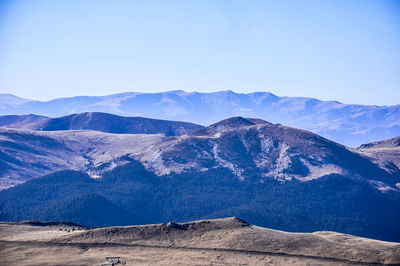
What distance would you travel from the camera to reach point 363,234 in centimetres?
15812

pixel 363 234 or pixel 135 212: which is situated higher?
pixel 135 212

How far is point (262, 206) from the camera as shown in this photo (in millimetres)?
185750

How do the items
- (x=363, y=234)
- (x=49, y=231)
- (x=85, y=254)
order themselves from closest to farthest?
(x=85, y=254) < (x=49, y=231) < (x=363, y=234)

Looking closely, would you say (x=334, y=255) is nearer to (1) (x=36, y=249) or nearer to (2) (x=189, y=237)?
(2) (x=189, y=237)

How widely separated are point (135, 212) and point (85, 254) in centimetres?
10408

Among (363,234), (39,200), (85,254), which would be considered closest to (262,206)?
(363,234)

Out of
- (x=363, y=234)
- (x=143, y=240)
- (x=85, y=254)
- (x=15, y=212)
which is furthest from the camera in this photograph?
(x=15, y=212)

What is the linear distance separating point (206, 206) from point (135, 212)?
2952 centimetres

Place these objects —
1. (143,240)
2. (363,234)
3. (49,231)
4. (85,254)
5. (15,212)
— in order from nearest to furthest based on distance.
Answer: (85,254) < (143,240) < (49,231) < (363,234) < (15,212)

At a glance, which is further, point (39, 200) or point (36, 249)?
point (39, 200)

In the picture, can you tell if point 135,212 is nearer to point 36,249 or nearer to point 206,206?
Answer: point 206,206

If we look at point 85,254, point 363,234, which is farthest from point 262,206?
point 85,254

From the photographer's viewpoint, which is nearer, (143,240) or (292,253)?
(292,253)

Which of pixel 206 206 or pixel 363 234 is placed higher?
pixel 206 206
